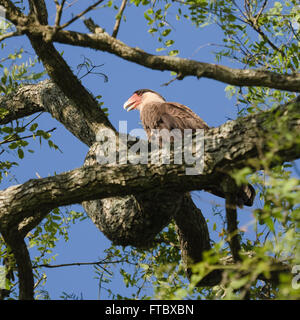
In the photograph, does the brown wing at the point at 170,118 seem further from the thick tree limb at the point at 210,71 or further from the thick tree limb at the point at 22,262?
the thick tree limb at the point at 22,262

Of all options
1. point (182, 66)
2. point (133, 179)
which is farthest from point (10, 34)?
point (133, 179)

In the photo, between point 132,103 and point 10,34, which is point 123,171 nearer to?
point 10,34

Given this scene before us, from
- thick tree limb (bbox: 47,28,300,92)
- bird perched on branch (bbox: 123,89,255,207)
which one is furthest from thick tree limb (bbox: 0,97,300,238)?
bird perched on branch (bbox: 123,89,255,207)

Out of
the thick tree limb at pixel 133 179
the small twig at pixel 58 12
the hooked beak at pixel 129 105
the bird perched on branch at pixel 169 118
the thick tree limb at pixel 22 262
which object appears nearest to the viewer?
the small twig at pixel 58 12

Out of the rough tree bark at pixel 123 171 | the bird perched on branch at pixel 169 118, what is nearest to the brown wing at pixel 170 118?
the bird perched on branch at pixel 169 118

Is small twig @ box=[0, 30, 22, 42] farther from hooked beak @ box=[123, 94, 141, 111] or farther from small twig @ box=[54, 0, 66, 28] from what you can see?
hooked beak @ box=[123, 94, 141, 111]

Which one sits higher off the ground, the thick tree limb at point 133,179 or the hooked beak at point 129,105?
the hooked beak at point 129,105

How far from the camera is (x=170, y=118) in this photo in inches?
182

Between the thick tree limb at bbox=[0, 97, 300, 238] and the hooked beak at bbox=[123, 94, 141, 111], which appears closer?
the thick tree limb at bbox=[0, 97, 300, 238]

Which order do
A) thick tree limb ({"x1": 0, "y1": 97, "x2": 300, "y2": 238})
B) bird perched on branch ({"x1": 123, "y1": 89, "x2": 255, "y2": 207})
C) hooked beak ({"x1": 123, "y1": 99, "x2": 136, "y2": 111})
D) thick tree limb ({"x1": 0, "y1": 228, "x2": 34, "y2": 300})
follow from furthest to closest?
hooked beak ({"x1": 123, "y1": 99, "x2": 136, "y2": 111}), bird perched on branch ({"x1": 123, "y1": 89, "x2": 255, "y2": 207}), thick tree limb ({"x1": 0, "y1": 228, "x2": 34, "y2": 300}), thick tree limb ({"x1": 0, "y1": 97, "x2": 300, "y2": 238})

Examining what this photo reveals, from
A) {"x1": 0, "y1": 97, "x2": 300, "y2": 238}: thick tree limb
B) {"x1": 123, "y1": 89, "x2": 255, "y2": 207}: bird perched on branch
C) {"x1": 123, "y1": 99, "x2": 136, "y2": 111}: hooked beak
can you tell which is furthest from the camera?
{"x1": 123, "y1": 99, "x2": 136, "y2": 111}: hooked beak

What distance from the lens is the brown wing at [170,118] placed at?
14.9 feet

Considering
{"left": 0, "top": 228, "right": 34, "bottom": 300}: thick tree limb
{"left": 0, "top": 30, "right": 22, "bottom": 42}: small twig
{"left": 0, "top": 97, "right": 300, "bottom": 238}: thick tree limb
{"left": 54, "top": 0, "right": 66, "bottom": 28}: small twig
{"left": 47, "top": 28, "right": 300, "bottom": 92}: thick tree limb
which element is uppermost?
{"left": 54, "top": 0, "right": 66, "bottom": 28}: small twig

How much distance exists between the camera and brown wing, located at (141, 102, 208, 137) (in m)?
4.53
